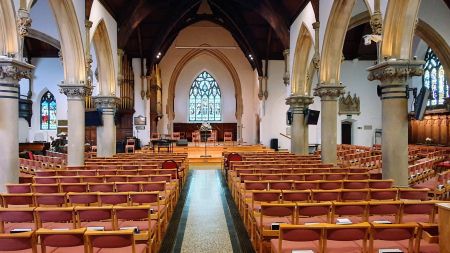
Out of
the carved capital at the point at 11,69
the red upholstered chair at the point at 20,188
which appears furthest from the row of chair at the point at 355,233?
the carved capital at the point at 11,69

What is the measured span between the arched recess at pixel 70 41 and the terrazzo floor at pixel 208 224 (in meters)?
5.25

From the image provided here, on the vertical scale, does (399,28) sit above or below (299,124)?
above

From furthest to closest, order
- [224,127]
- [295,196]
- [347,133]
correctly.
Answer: [224,127]
[347,133]
[295,196]

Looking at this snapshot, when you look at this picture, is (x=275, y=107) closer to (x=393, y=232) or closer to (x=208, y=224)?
(x=208, y=224)

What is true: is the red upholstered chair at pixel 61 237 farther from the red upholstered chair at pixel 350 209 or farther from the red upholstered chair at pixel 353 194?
the red upholstered chair at pixel 353 194

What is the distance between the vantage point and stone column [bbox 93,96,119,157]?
15.5m

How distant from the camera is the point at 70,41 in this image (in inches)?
460

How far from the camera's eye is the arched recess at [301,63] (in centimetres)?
1608

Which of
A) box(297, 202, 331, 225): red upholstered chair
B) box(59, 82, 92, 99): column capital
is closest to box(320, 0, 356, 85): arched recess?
box(59, 82, 92, 99): column capital

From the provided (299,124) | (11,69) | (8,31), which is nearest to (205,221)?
(11,69)

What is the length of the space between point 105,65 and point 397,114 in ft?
39.4

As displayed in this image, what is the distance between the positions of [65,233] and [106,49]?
529 inches

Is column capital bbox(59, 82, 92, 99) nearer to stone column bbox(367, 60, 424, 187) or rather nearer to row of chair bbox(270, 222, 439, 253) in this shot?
stone column bbox(367, 60, 424, 187)

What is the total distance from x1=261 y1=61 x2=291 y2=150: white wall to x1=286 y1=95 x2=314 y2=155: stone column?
22.8ft
